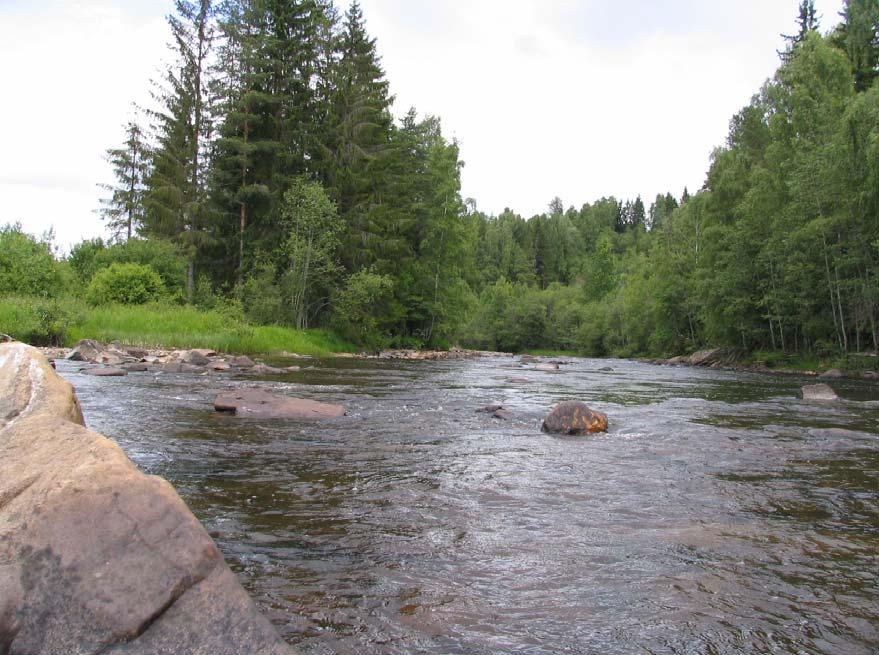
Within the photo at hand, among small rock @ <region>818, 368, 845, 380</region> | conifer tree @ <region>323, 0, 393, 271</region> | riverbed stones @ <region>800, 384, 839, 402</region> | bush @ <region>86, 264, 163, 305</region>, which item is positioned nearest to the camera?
riverbed stones @ <region>800, 384, 839, 402</region>

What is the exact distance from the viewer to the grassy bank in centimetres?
2030

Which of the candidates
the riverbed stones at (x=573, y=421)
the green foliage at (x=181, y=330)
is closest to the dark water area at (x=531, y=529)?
the riverbed stones at (x=573, y=421)

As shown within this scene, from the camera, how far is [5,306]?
19.8 meters

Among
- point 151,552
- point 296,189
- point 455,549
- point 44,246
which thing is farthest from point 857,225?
point 44,246

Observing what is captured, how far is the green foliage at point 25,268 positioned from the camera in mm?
24844

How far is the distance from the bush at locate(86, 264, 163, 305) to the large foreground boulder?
2764 cm

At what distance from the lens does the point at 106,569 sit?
8.61 ft

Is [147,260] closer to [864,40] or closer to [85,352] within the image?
[85,352]

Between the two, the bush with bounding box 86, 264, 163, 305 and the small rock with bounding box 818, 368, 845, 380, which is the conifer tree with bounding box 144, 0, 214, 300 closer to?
the bush with bounding box 86, 264, 163, 305

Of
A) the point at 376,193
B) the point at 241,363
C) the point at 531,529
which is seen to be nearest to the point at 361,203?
the point at 376,193

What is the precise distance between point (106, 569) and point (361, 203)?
36511 mm

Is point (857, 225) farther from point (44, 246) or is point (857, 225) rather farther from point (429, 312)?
point (44, 246)

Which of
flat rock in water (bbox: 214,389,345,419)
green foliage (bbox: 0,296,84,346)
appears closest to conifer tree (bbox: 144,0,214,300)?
green foliage (bbox: 0,296,84,346)

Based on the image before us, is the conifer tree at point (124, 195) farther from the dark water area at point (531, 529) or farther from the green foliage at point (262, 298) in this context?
the dark water area at point (531, 529)
